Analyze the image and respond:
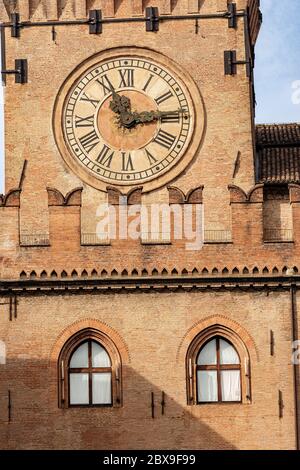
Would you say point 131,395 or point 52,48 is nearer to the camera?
point 131,395

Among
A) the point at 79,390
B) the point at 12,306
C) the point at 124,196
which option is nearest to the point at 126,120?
the point at 124,196

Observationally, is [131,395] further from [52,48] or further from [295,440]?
[52,48]

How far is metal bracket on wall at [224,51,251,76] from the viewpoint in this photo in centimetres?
4178

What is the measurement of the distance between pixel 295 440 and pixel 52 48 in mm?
11101

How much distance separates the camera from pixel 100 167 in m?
41.6

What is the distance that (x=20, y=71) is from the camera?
41.9 meters

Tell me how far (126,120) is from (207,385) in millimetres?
6918

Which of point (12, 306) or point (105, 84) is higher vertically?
point (105, 84)

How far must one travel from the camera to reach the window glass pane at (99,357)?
38.6 metres

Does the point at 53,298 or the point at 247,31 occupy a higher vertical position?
the point at 247,31

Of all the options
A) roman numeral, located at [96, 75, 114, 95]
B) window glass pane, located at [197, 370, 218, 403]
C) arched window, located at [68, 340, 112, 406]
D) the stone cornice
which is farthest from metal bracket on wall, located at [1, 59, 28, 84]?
window glass pane, located at [197, 370, 218, 403]

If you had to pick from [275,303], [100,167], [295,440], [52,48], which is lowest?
[295,440]

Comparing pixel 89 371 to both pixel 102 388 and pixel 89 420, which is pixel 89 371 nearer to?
pixel 102 388

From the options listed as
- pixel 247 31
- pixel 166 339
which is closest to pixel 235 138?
pixel 247 31
